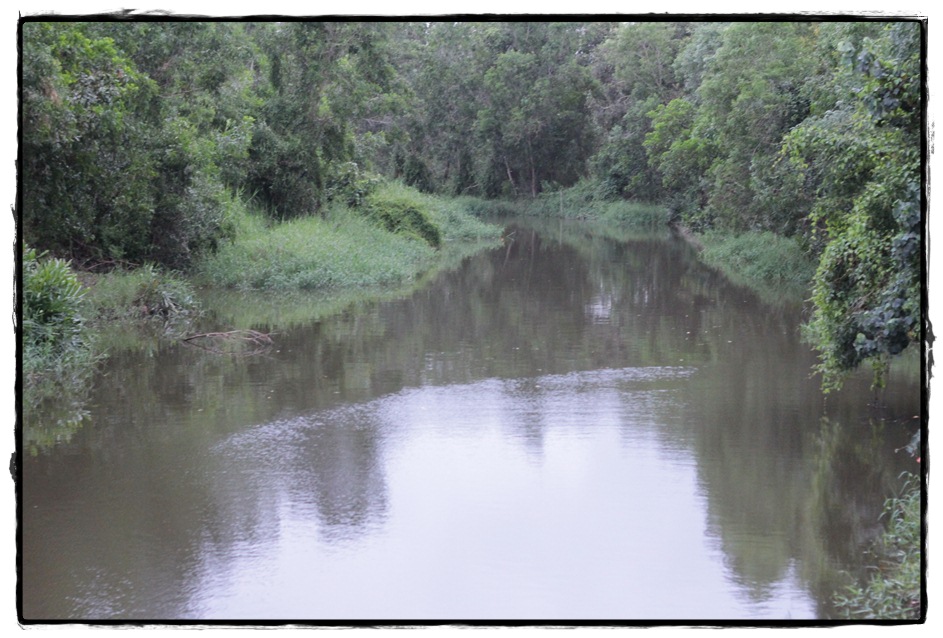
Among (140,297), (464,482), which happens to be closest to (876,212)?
(464,482)

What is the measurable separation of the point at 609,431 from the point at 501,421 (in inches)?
46.2

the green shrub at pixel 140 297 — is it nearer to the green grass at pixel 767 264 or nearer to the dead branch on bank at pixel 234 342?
the dead branch on bank at pixel 234 342

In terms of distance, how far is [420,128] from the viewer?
45812mm

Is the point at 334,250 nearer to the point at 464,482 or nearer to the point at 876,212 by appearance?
the point at 464,482

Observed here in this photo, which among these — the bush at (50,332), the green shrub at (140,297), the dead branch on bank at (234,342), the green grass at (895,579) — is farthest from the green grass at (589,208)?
the green grass at (895,579)

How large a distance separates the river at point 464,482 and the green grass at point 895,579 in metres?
0.18

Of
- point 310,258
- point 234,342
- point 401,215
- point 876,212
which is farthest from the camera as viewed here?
point 401,215

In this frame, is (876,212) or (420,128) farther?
(420,128)

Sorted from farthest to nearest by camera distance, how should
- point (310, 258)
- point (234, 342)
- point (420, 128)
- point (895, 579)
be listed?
point (420, 128), point (310, 258), point (234, 342), point (895, 579)

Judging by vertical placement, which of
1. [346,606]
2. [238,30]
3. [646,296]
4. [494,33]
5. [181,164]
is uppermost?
[494,33]

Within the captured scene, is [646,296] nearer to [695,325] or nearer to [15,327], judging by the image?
Answer: [695,325]

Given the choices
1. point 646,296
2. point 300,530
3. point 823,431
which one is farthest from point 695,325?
point 300,530

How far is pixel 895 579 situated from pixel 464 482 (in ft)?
11.8

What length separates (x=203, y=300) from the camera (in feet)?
61.2
